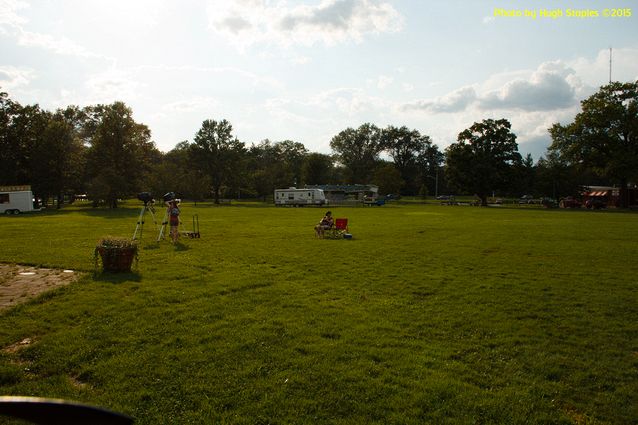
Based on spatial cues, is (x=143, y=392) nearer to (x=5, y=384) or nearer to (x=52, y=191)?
(x=5, y=384)

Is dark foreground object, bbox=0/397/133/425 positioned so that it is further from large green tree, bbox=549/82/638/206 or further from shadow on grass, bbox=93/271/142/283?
large green tree, bbox=549/82/638/206

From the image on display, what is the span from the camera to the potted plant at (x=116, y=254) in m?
10.2

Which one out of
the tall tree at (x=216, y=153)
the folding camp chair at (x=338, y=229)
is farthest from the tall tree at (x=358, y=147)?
the folding camp chair at (x=338, y=229)

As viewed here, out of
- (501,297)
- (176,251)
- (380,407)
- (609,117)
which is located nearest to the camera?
→ (380,407)

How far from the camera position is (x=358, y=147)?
114 m

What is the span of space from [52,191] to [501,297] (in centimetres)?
5441

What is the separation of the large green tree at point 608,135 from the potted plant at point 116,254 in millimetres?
55897

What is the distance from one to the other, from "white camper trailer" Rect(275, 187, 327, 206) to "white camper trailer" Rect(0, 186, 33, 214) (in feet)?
103

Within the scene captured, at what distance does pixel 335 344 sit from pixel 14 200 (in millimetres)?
46824

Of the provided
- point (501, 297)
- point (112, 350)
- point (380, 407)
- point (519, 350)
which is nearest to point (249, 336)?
point (112, 350)

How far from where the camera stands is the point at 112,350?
5.50 metres

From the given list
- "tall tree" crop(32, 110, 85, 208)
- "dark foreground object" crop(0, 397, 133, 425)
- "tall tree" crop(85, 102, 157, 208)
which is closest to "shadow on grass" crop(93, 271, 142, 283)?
"dark foreground object" crop(0, 397, 133, 425)

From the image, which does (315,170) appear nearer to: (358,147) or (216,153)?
(358,147)

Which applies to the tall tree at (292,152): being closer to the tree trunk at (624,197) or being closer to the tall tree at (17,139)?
the tall tree at (17,139)
